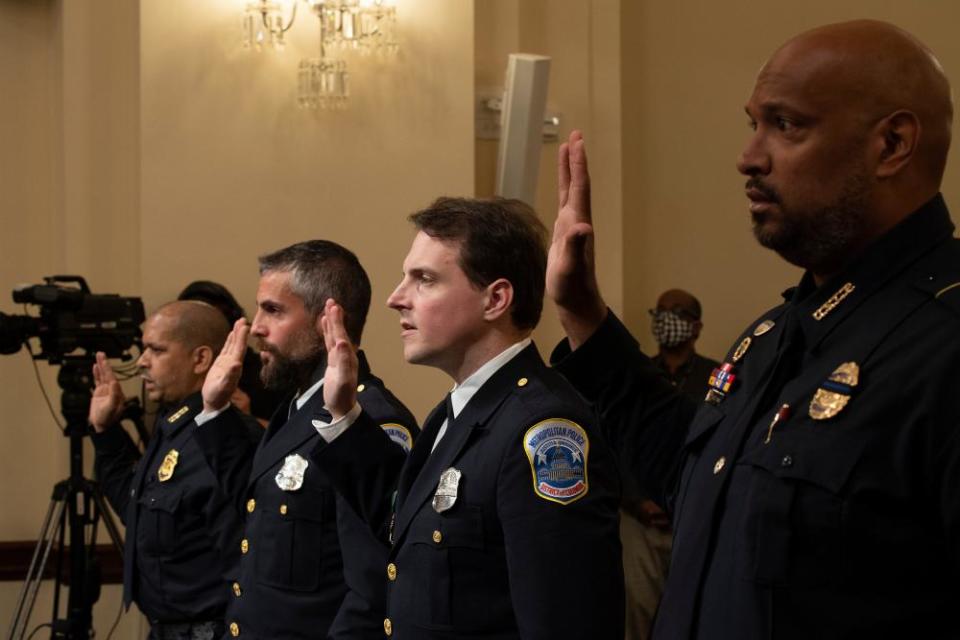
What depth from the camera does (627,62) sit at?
6.03m

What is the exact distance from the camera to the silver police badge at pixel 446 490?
207cm

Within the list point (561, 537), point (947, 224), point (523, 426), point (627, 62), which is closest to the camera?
point (947, 224)

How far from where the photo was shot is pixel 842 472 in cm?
133

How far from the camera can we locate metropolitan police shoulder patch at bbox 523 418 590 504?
1984 mm

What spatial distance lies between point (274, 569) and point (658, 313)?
310 centimetres

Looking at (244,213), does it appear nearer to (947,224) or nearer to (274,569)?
(274,569)

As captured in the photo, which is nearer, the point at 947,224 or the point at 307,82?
the point at 947,224

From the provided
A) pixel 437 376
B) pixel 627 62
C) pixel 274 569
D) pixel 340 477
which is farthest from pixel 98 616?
pixel 627 62

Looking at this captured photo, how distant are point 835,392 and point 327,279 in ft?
6.06

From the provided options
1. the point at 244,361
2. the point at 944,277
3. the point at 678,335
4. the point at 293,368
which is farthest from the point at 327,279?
the point at 678,335

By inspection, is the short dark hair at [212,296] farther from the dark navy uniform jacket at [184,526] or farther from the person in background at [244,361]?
the dark navy uniform jacket at [184,526]

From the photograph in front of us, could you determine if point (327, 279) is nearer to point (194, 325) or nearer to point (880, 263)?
point (194, 325)

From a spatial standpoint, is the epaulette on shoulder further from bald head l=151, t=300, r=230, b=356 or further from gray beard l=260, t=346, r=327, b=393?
bald head l=151, t=300, r=230, b=356

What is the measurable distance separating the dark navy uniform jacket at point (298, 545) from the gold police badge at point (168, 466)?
699mm
